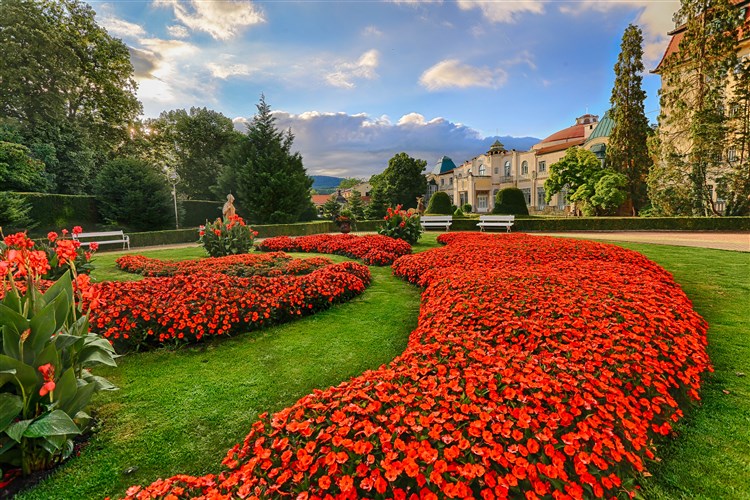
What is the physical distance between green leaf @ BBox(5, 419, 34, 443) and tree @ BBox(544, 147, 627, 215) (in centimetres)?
2791

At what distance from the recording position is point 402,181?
43.8m

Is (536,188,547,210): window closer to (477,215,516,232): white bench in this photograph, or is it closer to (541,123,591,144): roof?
(541,123,591,144): roof

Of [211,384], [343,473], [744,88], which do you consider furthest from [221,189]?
[744,88]

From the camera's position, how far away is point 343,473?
5.34ft

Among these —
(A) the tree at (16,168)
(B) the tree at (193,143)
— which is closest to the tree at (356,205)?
(B) the tree at (193,143)

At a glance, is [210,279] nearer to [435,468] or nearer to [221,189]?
[435,468]

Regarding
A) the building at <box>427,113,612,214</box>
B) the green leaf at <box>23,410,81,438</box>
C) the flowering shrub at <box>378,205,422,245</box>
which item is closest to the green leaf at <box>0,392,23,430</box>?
the green leaf at <box>23,410,81,438</box>

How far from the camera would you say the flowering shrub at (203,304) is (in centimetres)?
419

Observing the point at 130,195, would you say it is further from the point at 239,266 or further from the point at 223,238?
the point at 239,266

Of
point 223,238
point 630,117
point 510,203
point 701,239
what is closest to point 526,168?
point 630,117

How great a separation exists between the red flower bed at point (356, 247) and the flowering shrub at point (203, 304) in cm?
303

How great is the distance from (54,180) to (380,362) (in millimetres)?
25582

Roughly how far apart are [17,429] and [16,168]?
2196 cm

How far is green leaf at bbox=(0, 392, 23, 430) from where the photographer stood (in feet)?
6.36
